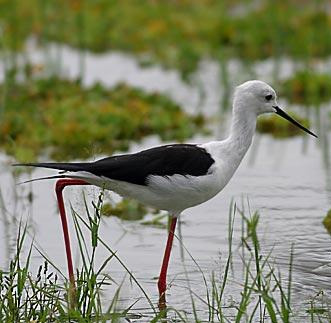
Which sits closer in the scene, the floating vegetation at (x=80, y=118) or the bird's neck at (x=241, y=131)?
the bird's neck at (x=241, y=131)

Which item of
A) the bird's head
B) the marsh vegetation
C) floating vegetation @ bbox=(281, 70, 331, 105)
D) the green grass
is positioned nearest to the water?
the marsh vegetation

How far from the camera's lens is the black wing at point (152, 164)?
18.0ft

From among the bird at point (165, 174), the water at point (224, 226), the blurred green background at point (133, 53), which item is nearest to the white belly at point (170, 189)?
the bird at point (165, 174)

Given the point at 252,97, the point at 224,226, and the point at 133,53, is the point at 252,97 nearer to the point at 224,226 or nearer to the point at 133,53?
the point at 224,226

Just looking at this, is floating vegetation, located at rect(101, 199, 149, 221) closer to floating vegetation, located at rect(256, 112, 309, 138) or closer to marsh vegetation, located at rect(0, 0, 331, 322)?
marsh vegetation, located at rect(0, 0, 331, 322)

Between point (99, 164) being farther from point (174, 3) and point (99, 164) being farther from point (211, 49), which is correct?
point (174, 3)

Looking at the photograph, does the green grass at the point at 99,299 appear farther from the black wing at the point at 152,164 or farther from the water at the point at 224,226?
the black wing at the point at 152,164

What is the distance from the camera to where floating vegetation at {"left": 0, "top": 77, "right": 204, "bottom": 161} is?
9023 millimetres

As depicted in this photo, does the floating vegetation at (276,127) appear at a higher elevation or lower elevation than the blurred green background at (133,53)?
lower

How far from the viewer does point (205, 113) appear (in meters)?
10.5

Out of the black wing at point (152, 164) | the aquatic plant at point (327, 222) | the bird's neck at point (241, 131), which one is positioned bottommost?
the aquatic plant at point (327, 222)

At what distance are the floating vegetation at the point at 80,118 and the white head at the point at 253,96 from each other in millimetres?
2520

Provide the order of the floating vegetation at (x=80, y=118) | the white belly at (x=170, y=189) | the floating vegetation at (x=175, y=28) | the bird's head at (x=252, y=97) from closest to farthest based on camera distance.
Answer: the white belly at (x=170, y=189), the bird's head at (x=252, y=97), the floating vegetation at (x=80, y=118), the floating vegetation at (x=175, y=28)

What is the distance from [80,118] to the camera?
9.48m
